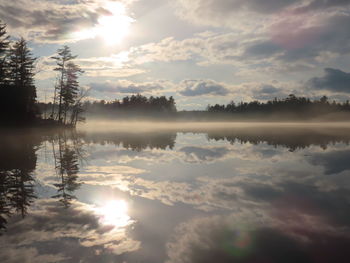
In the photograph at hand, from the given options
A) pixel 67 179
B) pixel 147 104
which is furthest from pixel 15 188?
pixel 147 104

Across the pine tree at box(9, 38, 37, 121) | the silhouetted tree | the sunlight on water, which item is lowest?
the silhouetted tree

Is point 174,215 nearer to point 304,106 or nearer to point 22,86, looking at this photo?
point 22,86

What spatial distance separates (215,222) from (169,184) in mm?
4052

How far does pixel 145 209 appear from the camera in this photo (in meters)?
7.36

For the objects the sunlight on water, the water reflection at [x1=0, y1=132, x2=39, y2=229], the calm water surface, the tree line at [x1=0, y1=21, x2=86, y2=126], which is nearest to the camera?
the calm water surface

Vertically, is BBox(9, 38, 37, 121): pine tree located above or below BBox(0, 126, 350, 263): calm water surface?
above

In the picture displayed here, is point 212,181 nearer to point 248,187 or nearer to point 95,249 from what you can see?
point 248,187

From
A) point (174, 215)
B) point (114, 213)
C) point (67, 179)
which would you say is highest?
point (174, 215)

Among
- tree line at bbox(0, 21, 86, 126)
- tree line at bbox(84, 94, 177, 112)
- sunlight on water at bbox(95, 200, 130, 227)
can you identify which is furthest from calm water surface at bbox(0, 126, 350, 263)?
tree line at bbox(84, 94, 177, 112)

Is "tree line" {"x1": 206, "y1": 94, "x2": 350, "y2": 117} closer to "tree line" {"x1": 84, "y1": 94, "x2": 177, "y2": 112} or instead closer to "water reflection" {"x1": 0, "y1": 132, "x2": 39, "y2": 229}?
"tree line" {"x1": 84, "y1": 94, "x2": 177, "y2": 112}

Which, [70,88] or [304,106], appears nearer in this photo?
[70,88]

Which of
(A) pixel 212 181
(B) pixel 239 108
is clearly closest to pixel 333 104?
(B) pixel 239 108

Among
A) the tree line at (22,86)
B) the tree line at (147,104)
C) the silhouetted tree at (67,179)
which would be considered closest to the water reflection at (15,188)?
the silhouetted tree at (67,179)

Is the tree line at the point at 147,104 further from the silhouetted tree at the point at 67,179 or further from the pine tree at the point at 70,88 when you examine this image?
the silhouetted tree at the point at 67,179
